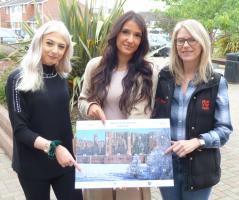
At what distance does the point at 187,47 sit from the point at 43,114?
1.12m

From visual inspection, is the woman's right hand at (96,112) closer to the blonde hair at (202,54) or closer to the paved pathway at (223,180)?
the blonde hair at (202,54)

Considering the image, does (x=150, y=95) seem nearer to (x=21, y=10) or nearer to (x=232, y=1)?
(x=232, y=1)

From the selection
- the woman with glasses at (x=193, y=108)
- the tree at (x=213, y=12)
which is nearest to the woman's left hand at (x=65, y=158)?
the woman with glasses at (x=193, y=108)

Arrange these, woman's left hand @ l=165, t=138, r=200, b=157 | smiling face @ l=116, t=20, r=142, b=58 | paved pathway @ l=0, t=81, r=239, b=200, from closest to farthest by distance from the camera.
Answer: woman's left hand @ l=165, t=138, r=200, b=157
smiling face @ l=116, t=20, r=142, b=58
paved pathway @ l=0, t=81, r=239, b=200

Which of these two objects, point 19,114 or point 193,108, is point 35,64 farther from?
point 193,108

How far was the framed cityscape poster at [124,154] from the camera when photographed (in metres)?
2.46

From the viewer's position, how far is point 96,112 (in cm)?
262

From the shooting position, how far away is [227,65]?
14.1 metres

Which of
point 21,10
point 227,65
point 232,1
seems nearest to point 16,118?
point 232,1

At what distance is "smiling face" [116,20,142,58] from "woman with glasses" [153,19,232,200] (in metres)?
0.27

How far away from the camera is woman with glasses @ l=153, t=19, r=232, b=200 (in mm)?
2455

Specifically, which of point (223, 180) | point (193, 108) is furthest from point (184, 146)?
point (223, 180)

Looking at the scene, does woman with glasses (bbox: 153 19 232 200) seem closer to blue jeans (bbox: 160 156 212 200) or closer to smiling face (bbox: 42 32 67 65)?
blue jeans (bbox: 160 156 212 200)

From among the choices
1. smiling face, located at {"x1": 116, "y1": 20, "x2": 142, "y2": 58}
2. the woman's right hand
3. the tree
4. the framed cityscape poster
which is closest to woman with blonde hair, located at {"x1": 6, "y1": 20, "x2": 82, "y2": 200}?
the framed cityscape poster
